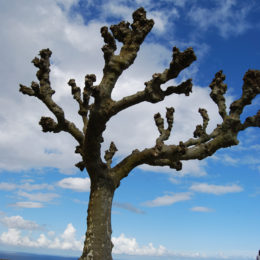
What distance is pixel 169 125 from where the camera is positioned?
1185 centimetres

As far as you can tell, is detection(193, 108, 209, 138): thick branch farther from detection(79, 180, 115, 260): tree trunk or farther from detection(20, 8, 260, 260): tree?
detection(79, 180, 115, 260): tree trunk

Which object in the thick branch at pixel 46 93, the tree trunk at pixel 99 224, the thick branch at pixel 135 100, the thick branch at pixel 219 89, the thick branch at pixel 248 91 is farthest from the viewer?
the thick branch at pixel 219 89

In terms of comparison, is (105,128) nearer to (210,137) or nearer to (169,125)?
(169,125)

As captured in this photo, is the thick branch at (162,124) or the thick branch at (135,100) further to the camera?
the thick branch at (162,124)

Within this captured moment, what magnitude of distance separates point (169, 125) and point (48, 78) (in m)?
5.27

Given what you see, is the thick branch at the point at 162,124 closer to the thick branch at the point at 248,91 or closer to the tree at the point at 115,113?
the tree at the point at 115,113

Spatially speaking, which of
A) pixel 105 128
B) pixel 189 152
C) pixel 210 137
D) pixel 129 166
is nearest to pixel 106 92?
pixel 105 128

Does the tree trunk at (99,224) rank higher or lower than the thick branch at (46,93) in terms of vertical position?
lower

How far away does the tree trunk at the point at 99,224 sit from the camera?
28.9 feet

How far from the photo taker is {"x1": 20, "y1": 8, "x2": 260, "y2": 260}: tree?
8945mm

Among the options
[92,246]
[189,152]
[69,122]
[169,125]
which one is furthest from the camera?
[169,125]

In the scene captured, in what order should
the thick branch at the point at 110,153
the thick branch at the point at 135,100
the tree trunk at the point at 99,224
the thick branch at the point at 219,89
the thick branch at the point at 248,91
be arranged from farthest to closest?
the thick branch at the point at 110,153 → the thick branch at the point at 219,89 → the thick branch at the point at 248,91 → the thick branch at the point at 135,100 → the tree trunk at the point at 99,224

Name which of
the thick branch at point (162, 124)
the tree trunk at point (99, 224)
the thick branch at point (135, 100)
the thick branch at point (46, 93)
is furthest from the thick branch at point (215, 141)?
the thick branch at point (46, 93)

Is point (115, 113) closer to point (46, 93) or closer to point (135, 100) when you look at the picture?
point (135, 100)
